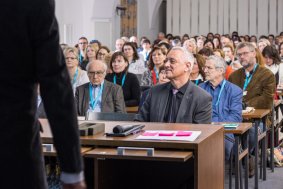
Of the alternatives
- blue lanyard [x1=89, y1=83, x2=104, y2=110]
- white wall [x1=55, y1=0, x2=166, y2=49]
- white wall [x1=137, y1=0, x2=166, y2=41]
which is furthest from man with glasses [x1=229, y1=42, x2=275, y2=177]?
white wall [x1=137, y1=0, x2=166, y2=41]

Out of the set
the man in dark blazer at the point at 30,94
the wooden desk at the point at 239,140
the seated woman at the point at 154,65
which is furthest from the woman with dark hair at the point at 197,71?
the man in dark blazer at the point at 30,94

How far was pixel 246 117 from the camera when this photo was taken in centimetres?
684

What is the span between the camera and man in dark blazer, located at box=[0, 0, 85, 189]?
1.94m

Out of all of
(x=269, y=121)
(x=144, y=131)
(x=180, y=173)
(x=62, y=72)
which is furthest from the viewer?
(x=269, y=121)

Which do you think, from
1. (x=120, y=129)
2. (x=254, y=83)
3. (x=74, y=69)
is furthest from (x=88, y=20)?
(x=120, y=129)

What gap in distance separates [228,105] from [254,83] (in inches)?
50.8

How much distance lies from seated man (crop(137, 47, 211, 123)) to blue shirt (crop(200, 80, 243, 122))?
1062 mm

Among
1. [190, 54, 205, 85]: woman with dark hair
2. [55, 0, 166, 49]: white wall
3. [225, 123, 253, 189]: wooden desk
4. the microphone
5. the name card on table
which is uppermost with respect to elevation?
[55, 0, 166, 49]: white wall

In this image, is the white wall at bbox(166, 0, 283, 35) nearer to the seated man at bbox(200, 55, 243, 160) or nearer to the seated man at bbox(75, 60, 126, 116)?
the seated man at bbox(75, 60, 126, 116)

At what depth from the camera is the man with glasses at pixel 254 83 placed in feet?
25.1

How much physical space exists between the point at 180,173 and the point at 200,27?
22283 mm

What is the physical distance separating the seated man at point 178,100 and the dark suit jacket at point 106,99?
70.0 inches

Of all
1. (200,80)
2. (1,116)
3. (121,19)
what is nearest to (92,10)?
(121,19)

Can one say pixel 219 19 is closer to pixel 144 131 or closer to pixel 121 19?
pixel 121 19
